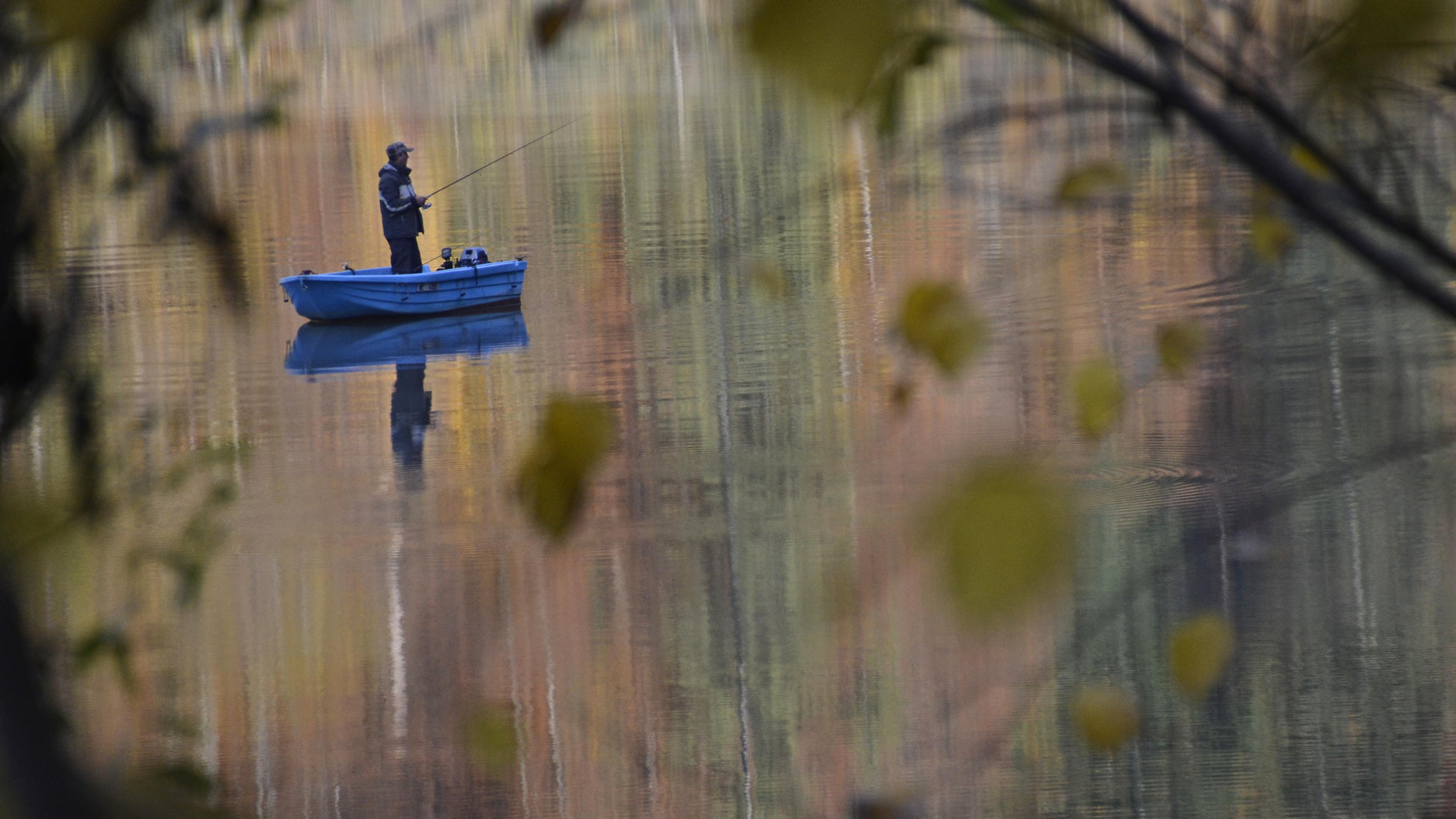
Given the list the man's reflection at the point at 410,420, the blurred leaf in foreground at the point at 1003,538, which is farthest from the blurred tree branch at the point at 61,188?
the man's reflection at the point at 410,420

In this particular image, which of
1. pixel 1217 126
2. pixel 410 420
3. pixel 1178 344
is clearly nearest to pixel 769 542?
pixel 410 420

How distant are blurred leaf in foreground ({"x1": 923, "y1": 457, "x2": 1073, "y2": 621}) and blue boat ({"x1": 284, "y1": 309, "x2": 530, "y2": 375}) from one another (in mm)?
11208

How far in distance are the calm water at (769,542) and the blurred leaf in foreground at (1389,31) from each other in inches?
11.0

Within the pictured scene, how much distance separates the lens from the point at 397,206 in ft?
46.3

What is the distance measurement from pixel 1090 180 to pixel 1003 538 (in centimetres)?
56

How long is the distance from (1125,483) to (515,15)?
20.5 ft

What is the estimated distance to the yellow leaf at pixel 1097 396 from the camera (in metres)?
1.43

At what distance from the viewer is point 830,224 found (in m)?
18.2

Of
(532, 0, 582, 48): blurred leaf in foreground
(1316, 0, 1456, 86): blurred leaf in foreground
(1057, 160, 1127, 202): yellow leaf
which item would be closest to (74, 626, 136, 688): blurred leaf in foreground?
(532, 0, 582, 48): blurred leaf in foreground

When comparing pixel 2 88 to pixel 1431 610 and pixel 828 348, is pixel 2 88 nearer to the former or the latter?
pixel 1431 610

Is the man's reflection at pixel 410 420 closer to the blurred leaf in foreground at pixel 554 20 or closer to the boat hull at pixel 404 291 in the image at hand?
the boat hull at pixel 404 291

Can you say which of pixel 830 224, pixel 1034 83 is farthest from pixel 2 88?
pixel 830 224

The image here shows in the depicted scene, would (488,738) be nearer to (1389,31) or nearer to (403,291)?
(1389,31)

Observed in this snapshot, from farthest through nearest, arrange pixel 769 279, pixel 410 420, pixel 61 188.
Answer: pixel 410 420 < pixel 769 279 < pixel 61 188
